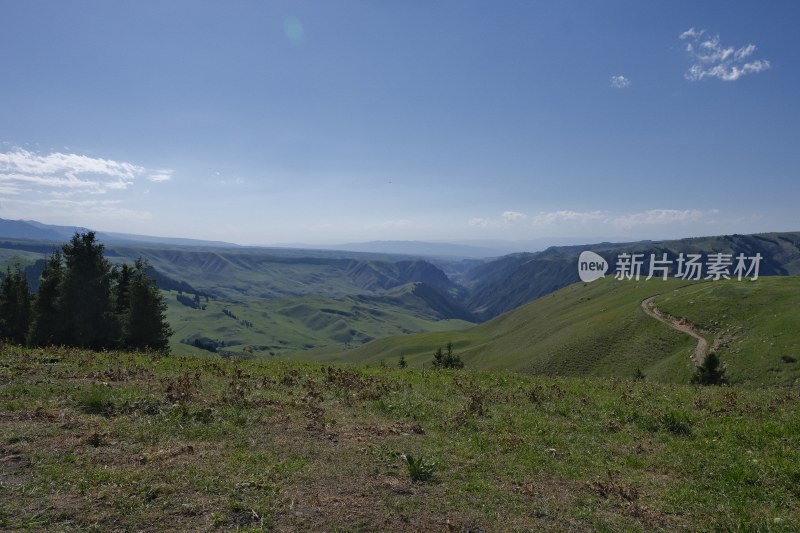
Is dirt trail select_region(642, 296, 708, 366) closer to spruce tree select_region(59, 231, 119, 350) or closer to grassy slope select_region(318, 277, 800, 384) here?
grassy slope select_region(318, 277, 800, 384)

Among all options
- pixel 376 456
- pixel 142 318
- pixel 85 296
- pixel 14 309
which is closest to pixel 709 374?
pixel 376 456

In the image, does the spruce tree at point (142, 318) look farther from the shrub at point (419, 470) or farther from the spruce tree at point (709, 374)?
the spruce tree at point (709, 374)

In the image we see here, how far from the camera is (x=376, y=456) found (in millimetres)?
11422

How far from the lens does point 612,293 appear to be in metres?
148

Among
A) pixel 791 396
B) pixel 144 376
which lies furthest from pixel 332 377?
pixel 791 396

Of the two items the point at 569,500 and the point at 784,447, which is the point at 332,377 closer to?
the point at 569,500

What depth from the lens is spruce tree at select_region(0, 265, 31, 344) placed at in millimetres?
54812

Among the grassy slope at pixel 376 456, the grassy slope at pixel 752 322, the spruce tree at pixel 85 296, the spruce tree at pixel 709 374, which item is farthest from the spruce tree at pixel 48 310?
the grassy slope at pixel 752 322

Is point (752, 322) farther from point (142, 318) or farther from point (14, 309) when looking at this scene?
point (14, 309)

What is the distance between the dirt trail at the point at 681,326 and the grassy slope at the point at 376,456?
5401cm

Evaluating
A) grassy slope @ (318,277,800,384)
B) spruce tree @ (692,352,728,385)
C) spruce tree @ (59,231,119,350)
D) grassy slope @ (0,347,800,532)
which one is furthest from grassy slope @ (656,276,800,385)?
A: spruce tree @ (59,231,119,350)

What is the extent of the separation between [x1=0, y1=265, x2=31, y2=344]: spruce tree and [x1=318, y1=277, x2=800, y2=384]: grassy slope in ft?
267

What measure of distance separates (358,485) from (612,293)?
6069 inches

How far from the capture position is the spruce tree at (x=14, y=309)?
54.8 m
